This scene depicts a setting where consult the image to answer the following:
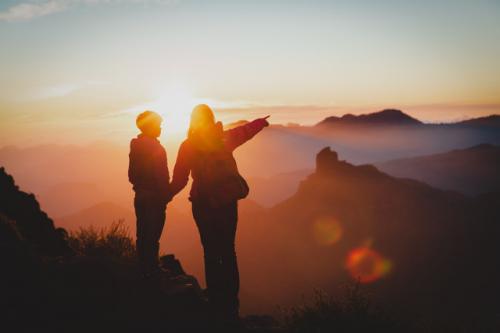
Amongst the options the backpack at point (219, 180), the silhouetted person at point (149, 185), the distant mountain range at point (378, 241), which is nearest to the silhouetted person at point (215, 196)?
the backpack at point (219, 180)

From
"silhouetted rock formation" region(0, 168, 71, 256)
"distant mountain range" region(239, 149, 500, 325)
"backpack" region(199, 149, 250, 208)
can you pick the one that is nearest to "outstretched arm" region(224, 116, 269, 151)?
"backpack" region(199, 149, 250, 208)

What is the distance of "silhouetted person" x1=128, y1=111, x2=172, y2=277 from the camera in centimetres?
595

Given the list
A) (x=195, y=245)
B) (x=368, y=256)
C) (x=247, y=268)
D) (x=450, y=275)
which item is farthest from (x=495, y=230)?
(x=195, y=245)

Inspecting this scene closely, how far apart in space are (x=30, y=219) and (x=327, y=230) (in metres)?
121

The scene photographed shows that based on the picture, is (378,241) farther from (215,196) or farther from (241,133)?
(215,196)

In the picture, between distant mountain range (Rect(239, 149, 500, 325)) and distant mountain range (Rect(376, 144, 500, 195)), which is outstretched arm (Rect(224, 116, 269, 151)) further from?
distant mountain range (Rect(376, 144, 500, 195))

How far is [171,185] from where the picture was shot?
5859 mm

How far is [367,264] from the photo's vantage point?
99375 mm

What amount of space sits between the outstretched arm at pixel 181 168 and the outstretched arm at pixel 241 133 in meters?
0.55

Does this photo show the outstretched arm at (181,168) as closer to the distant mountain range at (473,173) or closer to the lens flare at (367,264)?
the lens flare at (367,264)

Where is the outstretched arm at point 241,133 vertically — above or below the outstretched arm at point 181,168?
above

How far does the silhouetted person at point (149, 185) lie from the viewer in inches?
234

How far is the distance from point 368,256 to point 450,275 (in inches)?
1000

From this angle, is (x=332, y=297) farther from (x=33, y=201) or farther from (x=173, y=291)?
(x=33, y=201)
